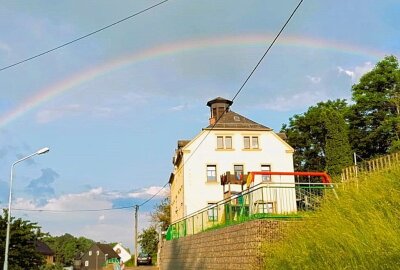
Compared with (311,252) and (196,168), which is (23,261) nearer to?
(196,168)

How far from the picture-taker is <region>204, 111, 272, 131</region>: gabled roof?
1710 inches

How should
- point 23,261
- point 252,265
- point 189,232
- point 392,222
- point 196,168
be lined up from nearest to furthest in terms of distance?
point 392,222
point 252,265
point 189,232
point 23,261
point 196,168

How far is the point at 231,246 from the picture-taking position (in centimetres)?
1510

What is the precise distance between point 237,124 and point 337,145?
32.0ft

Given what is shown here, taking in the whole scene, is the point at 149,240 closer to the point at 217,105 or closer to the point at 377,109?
the point at 217,105

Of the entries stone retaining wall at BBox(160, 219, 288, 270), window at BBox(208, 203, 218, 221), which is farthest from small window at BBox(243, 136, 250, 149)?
window at BBox(208, 203, 218, 221)

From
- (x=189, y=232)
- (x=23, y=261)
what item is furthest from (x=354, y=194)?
(x=23, y=261)

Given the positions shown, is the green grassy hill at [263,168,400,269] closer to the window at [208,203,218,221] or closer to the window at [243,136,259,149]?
the window at [208,203,218,221]

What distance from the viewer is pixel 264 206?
13914mm

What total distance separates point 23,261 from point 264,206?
64.1ft

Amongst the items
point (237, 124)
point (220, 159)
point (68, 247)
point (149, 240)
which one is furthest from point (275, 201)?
point (68, 247)

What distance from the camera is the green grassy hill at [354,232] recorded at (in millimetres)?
7715

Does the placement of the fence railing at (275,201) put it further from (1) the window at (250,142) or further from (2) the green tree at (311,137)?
(2) the green tree at (311,137)

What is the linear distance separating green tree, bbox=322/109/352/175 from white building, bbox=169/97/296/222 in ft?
15.2
